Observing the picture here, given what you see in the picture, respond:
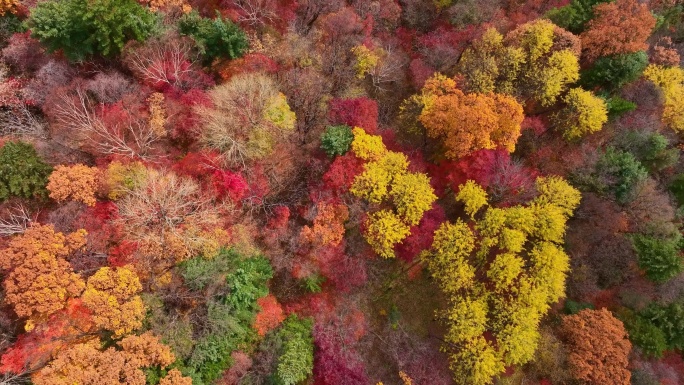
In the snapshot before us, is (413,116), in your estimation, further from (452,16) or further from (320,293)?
(320,293)

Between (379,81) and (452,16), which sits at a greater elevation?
(452,16)

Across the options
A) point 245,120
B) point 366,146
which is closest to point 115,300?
point 245,120

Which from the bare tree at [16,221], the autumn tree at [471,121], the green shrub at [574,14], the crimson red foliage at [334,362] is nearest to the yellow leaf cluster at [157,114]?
the bare tree at [16,221]

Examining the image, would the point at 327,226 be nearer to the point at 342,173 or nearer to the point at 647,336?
the point at 342,173

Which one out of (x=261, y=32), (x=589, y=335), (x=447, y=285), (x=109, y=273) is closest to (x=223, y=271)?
(x=109, y=273)

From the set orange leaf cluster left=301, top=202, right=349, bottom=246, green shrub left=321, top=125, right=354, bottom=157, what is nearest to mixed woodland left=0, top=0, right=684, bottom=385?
green shrub left=321, top=125, right=354, bottom=157

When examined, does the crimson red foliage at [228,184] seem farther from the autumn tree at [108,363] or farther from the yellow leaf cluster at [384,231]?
the autumn tree at [108,363]

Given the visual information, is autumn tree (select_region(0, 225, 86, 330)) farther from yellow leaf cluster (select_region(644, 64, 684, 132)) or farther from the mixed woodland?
yellow leaf cluster (select_region(644, 64, 684, 132))
